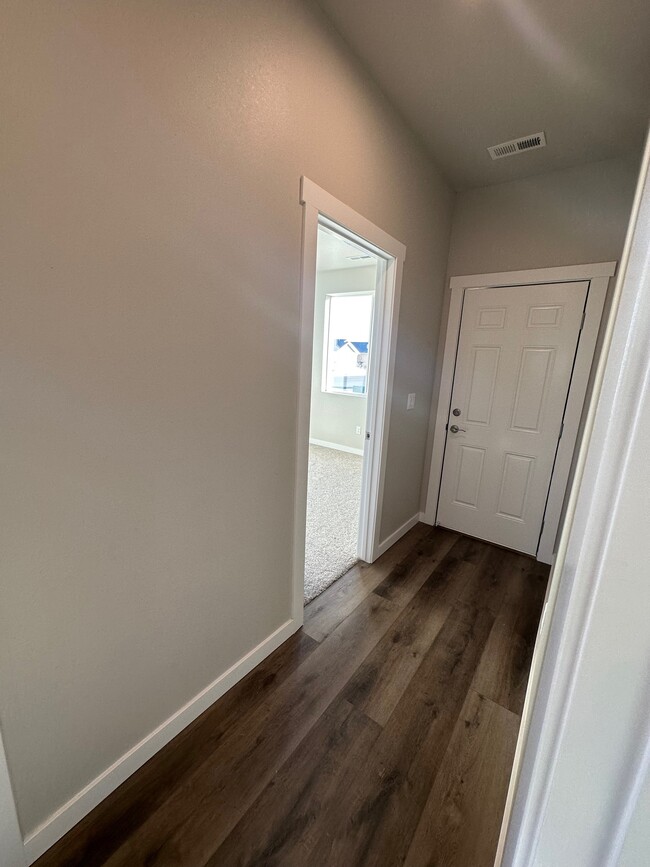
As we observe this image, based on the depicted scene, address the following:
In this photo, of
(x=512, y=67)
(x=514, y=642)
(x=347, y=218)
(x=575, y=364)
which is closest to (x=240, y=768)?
(x=514, y=642)

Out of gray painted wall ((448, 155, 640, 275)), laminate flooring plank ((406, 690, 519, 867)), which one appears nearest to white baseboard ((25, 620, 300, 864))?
laminate flooring plank ((406, 690, 519, 867))

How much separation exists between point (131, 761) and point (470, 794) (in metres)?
1.18

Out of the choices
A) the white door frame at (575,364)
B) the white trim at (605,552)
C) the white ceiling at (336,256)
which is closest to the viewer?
the white trim at (605,552)

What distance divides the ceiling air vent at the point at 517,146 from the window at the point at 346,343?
2.90 m

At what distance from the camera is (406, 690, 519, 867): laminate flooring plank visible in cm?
108

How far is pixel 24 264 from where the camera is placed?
0.82m

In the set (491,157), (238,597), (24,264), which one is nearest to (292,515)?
(238,597)

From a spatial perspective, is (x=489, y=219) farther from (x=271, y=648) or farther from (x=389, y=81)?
(x=271, y=648)

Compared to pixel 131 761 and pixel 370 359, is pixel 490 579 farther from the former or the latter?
pixel 131 761

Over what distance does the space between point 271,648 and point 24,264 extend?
1769 millimetres

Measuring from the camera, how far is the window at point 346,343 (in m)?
5.16

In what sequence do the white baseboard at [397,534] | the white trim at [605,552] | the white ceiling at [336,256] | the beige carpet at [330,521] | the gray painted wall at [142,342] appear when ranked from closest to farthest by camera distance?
the white trim at [605,552] → the gray painted wall at [142,342] → the beige carpet at [330,521] → the white baseboard at [397,534] → the white ceiling at [336,256]

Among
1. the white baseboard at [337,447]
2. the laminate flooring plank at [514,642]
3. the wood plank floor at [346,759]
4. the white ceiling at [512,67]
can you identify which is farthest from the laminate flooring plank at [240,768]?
the white baseboard at [337,447]

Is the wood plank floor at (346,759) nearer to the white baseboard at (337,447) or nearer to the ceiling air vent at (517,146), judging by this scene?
the ceiling air vent at (517,146)
